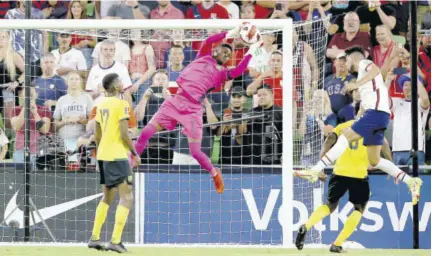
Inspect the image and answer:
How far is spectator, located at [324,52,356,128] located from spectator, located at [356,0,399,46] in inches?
18.3

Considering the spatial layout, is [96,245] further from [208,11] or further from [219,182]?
[208,11]

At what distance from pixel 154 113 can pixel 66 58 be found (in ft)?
4.05

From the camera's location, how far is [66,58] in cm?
1470

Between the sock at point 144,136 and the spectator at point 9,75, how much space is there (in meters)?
1.87

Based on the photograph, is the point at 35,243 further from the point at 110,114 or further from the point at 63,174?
the point at 110,114

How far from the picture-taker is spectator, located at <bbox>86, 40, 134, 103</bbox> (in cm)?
1434

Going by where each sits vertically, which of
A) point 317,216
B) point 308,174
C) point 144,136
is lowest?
point 317,216

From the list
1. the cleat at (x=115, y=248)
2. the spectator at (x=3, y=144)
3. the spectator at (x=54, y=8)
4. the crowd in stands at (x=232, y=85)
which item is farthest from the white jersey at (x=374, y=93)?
the spectator at (x=54, y=8)

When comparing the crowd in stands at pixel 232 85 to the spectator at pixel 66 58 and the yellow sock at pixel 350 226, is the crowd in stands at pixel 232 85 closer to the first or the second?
the spectator at pixel 66 58

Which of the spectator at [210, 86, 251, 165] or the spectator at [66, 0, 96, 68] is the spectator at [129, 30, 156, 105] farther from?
the spectator at [210, 86, 251, 165]

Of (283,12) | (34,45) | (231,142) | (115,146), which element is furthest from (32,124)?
(283,12)

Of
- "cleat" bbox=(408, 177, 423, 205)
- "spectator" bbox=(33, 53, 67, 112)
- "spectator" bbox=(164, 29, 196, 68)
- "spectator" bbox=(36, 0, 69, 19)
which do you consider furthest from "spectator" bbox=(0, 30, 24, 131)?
"cleat" bbox=(408, 177, 423, 205)

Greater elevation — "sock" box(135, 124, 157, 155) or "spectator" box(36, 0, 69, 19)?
"spectator" box(36, 0, 69, 19)

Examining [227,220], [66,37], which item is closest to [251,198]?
[227,220]
